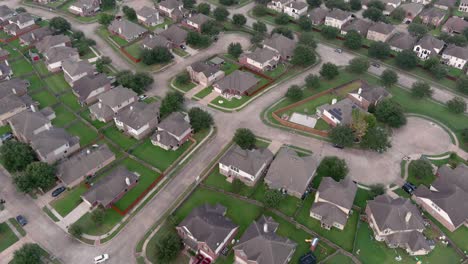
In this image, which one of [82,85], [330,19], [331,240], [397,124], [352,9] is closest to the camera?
[331,240]

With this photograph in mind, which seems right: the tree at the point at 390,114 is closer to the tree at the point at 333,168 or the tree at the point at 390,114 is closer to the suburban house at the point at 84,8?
the tree at the point at 333,168

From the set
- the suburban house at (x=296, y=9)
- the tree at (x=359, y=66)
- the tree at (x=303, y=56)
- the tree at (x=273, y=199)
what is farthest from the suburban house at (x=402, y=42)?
the tree at (x=273, y=199)

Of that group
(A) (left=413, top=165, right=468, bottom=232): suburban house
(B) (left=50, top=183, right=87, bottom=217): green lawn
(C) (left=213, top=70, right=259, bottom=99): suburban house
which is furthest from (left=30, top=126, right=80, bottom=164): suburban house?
(A) (left=413, top=165, right=468, bottom=232): suburban house

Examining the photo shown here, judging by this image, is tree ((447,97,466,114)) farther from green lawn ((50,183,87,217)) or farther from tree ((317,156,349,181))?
green lawn ((50,183,87,217))

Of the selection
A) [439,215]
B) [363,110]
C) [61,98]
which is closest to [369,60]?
[363,110]

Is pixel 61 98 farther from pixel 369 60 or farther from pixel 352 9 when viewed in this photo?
pixel 352 9

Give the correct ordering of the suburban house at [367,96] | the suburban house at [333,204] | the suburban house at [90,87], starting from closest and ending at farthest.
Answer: the suburban house at [333,204], the suburban house at [367,96], the suburban house at [90,87]
